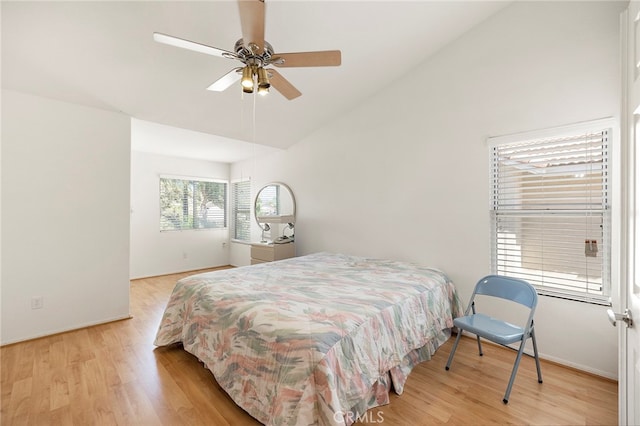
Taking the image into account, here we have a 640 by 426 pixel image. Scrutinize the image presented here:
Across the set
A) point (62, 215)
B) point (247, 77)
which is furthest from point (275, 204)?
point (247, 77)

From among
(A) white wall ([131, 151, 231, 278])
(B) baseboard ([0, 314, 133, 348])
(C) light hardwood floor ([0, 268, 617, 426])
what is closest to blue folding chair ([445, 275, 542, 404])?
(C) light hardwood floor ([0, 268, 617, 426])

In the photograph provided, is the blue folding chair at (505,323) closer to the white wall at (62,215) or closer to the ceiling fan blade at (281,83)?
the ceiling fan blade at (281,83)

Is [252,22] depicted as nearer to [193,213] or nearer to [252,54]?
[252,54]

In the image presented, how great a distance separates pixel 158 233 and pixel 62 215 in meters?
2.37

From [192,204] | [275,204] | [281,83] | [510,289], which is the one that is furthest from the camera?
[192,204]

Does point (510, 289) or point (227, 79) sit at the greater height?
point (227, 79)

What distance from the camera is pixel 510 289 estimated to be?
86.7 inches

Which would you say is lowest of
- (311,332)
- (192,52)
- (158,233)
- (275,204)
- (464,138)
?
(311,332)

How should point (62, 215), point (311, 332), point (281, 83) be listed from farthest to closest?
1. point (62, 215)
2. point (281, 83)
3. point (311, 332)

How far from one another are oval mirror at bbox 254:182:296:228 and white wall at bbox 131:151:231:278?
4.60ft

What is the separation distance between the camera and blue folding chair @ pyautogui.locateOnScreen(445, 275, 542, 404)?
184 cm

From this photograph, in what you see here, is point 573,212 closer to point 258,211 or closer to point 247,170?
point 258,211

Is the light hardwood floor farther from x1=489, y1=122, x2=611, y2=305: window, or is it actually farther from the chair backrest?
x1=489, y1=122, x2=611, y2=305: window

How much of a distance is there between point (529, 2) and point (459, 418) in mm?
3193
